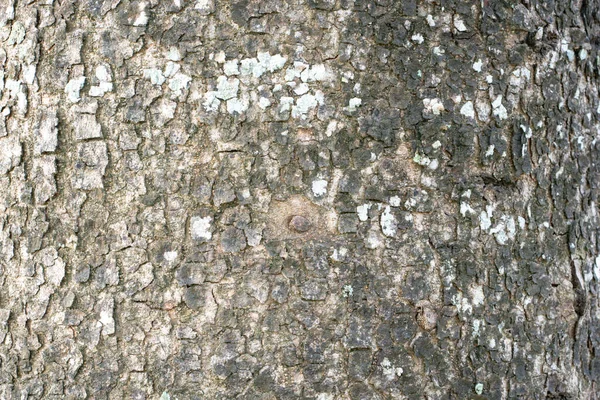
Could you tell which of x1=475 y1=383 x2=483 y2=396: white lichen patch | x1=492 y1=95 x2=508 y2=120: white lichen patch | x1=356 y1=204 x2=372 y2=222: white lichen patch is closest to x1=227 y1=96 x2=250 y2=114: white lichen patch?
x1=356 y1=204 x2=372 y2=222: white lichen patch

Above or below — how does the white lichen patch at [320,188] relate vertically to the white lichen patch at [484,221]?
above

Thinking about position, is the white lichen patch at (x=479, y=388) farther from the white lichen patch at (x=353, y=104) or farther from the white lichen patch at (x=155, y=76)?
the white lichen patch at (x=155, y=76)

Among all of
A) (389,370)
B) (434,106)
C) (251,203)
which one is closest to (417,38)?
(434,106)

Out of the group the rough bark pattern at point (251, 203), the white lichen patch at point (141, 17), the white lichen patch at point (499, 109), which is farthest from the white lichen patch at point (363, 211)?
the white lichen patch at point (141, 17)

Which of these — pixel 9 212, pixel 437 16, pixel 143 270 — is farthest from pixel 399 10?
pixel 9 212

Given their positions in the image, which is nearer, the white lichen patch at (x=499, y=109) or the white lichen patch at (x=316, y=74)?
the white lichen patch at (x=316, y=74)

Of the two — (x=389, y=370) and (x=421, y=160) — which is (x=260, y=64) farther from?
(x=389, y=370)

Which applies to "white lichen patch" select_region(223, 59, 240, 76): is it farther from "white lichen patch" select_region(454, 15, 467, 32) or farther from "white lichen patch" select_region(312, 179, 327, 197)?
"white lichen patch" select_region(454, 15, 467, 32)

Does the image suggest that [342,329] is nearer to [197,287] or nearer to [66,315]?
[197,287]
